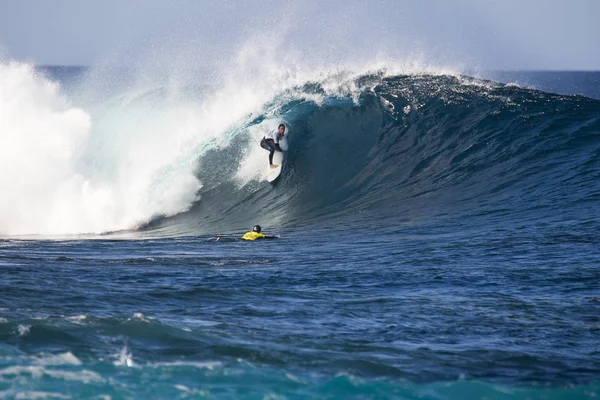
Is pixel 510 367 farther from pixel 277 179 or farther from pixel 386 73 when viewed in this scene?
pixel 386 73

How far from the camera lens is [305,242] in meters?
15.9

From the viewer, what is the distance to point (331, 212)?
63.7 ft

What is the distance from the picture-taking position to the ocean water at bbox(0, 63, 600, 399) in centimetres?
715

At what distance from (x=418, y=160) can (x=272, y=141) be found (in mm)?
4015

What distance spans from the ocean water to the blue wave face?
0.07 metres

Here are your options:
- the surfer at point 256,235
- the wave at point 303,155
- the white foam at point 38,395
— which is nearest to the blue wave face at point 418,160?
the wave at point 303,155

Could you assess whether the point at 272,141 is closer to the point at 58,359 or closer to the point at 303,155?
the point at 303,155

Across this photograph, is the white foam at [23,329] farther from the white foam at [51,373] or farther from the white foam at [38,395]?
the white foam at [38,395]

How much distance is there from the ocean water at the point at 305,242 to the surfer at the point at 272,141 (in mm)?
523

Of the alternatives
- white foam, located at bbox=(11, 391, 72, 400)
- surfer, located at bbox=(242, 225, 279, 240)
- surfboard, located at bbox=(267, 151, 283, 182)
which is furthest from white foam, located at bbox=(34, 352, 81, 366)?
surfboard, located at bbox=(267, 151, 283, 182)

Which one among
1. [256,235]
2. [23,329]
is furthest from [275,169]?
[23,329]

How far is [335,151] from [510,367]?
603 inches

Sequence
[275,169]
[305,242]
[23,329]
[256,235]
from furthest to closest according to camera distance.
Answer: [275,169] < [256,235] < [305,242] < [23,329]

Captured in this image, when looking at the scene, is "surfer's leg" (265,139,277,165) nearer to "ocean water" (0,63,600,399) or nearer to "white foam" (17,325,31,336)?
"ocean water" (0,63,600,399)
